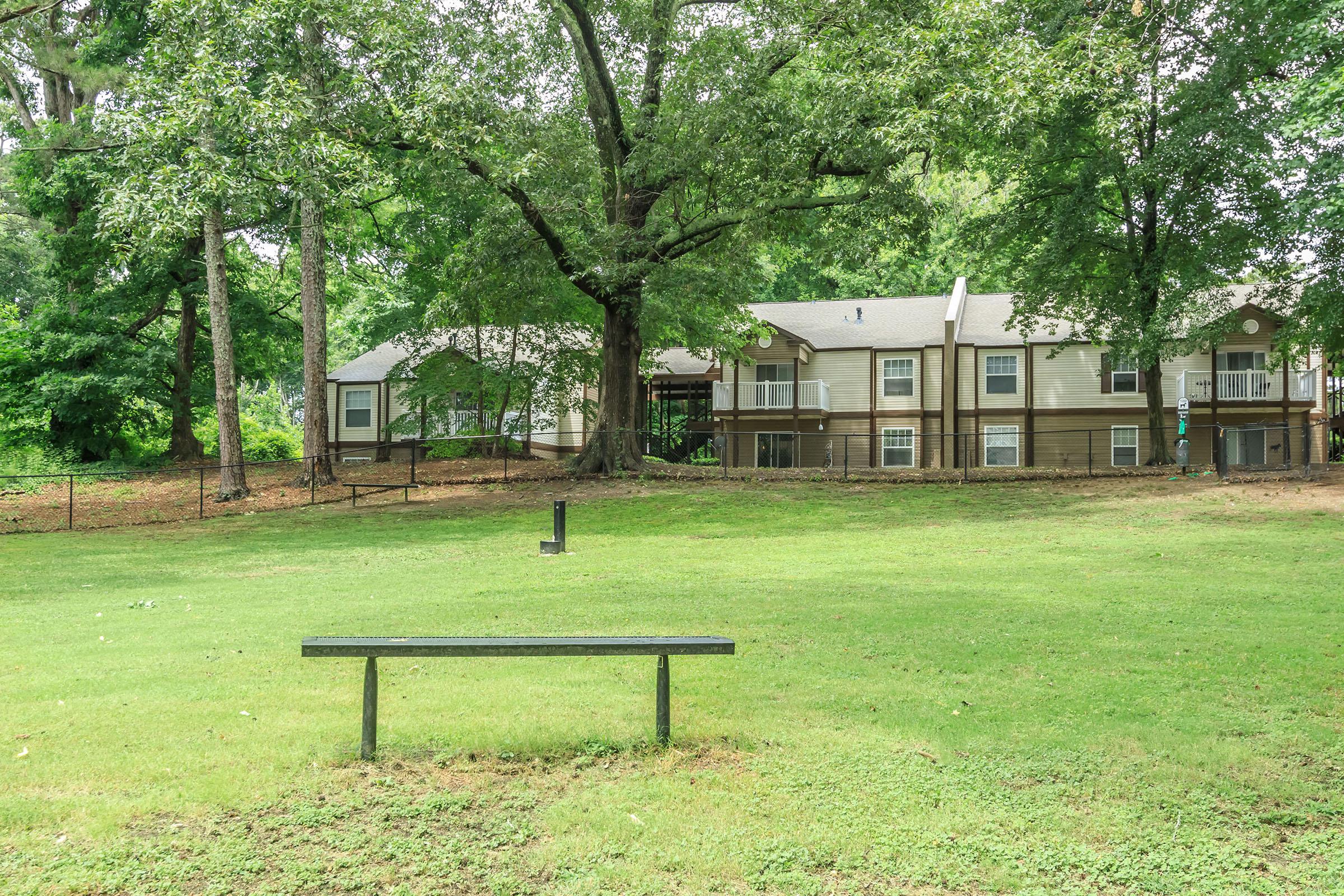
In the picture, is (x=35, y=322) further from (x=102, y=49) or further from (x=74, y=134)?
(x=102, y=49)

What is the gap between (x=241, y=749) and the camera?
16.9ft

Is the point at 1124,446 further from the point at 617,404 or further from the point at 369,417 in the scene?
the point at 369,417

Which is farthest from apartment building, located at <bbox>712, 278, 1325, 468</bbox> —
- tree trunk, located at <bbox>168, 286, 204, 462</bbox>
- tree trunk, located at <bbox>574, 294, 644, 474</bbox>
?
tree trunk, located at <bbox>168, 286, 204, 462</bbox>

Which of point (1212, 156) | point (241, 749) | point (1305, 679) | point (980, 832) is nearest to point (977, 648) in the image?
point (1305, 679)

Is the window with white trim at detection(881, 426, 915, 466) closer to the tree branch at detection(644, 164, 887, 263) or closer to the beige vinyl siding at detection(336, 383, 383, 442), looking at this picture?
the tree branch at detection(644, 164, 887, 263)

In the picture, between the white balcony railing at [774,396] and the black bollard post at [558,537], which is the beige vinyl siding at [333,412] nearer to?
the white balcony railing at [774,396]

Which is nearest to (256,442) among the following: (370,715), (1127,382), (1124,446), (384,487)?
(384,487)

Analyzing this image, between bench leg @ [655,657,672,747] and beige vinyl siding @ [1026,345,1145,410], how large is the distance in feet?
101

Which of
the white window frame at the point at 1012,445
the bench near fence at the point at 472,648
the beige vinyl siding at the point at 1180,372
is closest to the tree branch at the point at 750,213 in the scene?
the white window frame at the point at 1012,445

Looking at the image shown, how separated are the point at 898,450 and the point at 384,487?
1969 centimetres

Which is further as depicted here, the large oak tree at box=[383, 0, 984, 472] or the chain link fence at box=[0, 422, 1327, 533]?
the chain link fence at box=[0, 422, 1327, 533]

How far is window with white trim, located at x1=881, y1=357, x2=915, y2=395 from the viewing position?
1351 inches

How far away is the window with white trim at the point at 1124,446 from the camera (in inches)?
1292

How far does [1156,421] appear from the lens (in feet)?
87.5
